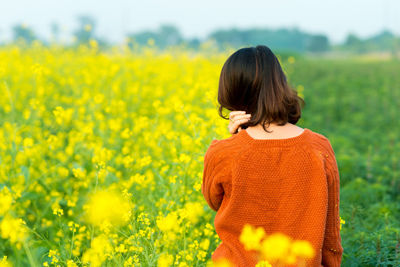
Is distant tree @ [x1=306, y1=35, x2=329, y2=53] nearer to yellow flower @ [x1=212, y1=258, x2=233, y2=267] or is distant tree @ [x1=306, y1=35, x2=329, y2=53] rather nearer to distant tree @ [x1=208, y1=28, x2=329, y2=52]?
distant tree @ [x1=208, y1=28, x2=329, y2=52]

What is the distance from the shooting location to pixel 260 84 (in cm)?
166

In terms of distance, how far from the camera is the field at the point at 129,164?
200cm

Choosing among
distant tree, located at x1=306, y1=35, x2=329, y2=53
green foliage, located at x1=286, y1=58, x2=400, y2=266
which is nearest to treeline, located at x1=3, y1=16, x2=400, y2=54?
distant tree, located at x1=306, y1=35, x2=329, y2=53

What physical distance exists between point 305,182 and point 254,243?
457 mm

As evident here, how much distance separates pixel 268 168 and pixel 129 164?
1379 mm

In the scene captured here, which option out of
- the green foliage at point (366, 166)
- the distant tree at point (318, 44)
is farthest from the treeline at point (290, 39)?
the green foliage at point (366, 166)

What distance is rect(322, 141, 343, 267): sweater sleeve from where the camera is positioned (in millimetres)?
1667

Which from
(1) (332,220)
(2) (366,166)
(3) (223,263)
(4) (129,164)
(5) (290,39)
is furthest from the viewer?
(5) (290,39)

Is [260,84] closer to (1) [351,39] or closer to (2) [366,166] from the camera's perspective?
(2) [366,166]

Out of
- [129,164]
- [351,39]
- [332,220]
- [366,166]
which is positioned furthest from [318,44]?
[332,220]

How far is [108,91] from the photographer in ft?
19.1

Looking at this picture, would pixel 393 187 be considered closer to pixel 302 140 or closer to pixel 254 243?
pixel 302 140

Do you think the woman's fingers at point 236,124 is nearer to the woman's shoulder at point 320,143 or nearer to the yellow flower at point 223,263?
the woman's shoulder at point 320,143

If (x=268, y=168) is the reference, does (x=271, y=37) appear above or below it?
below
